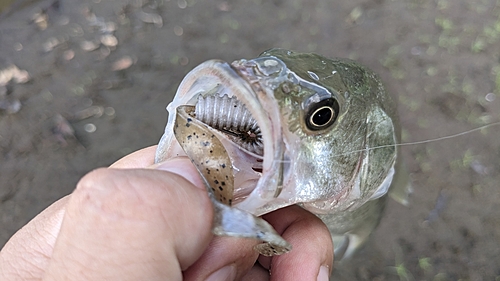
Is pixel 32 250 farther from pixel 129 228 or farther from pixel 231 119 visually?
pixel 231 119

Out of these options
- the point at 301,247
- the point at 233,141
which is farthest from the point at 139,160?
the point at 301,247

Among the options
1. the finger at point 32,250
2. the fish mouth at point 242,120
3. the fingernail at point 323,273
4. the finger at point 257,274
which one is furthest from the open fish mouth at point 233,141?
the finger at point 257,274

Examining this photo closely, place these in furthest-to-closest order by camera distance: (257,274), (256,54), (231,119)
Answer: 1. (256,54)
2. (257,274)
3. (231,119)

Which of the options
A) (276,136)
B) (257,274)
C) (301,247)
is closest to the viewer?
(276,136)

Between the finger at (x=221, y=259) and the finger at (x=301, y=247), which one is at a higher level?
the finger at (x=221, y=259)

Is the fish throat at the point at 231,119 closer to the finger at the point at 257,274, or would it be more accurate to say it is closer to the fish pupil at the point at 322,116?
the fish pupil at the point at 322,116

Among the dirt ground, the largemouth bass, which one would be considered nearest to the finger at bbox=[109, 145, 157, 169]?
the largemouth bass

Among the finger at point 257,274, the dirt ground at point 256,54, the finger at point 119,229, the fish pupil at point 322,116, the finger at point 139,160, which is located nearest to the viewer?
the finger at point 119,229
